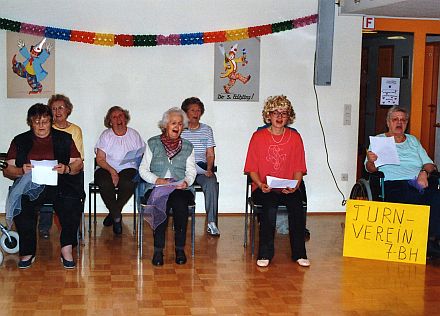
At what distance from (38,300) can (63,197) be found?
107cm

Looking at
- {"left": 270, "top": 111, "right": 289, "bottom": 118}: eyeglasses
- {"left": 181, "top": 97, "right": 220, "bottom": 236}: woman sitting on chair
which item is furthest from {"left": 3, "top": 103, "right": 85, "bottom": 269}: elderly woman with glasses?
{"left": 270, "top": 111, "right": 289, "bottom": 118}: eyeglasses

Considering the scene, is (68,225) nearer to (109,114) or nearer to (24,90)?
(109,114)

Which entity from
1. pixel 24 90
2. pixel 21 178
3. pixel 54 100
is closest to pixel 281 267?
pixel 21 178

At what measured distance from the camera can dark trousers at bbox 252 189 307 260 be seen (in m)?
5.59

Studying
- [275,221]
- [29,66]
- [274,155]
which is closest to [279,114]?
[274,155]

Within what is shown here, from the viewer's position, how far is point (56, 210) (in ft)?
18.0

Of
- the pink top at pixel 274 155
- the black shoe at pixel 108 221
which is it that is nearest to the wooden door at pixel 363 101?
the pink top at pixel 274 155

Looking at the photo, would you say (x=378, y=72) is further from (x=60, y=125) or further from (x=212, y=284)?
(x=212, y=284)

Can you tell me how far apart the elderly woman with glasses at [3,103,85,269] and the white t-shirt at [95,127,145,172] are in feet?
2.98

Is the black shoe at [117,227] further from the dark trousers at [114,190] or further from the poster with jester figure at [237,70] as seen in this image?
the poster with jester figure at [237,70]

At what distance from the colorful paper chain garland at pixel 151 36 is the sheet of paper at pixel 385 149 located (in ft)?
5.72

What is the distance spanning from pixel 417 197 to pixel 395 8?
5.97 feet

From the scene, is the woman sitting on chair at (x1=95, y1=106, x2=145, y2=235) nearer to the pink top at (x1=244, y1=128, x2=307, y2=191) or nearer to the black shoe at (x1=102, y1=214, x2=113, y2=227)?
the black shoe at (x1=102, y1=214, x2=113, y2=227)

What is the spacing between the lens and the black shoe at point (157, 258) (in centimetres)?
546
